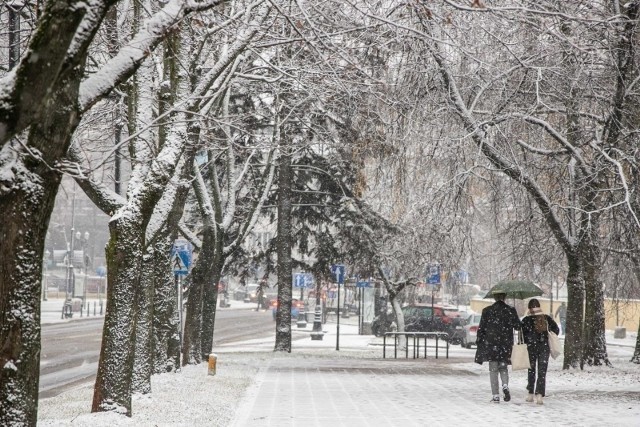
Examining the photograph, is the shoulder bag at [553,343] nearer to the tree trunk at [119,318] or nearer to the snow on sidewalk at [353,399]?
the snow on sidewalk at [353,399]

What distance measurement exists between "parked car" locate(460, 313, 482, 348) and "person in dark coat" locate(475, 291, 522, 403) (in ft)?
81.1

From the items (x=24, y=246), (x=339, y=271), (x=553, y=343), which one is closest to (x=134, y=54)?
(x=24, y=246)

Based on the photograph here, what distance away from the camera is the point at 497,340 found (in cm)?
1550

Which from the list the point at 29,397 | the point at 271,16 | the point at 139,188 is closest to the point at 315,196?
the point at 271,16

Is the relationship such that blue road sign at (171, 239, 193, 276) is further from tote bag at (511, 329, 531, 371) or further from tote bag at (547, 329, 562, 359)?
tote bag at (547, 329, 562, 359)

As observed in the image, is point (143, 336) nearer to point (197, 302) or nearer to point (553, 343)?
point (553, 343)

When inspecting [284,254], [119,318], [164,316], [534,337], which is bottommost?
[534,337]

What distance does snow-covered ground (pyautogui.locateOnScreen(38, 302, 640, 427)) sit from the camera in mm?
12656

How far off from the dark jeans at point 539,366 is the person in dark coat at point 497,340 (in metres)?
0.38

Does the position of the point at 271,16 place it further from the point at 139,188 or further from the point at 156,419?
the point at 156,419

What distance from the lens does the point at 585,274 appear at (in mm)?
22453

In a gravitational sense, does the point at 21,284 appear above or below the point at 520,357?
above

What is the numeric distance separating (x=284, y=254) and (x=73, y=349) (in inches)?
315

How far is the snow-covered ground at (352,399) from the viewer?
12.7 meters
